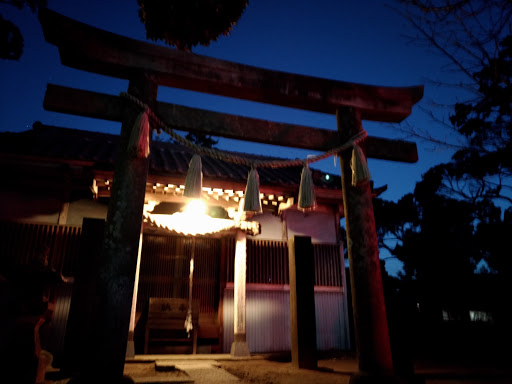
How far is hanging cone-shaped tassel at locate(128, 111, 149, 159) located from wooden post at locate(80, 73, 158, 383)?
0.09m

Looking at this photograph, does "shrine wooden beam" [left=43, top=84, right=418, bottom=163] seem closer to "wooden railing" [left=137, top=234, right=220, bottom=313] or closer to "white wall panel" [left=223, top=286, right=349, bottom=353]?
"wooden railing" [left=137, top=234, right=220, bottom=313]

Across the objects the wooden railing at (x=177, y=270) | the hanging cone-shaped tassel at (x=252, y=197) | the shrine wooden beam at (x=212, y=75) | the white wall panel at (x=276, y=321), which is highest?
the shrine wooden beam at (x=212, y=75)

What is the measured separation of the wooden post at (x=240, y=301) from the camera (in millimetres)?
8094

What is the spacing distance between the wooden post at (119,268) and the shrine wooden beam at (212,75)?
77 cm

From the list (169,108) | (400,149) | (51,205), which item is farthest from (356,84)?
(51,205)

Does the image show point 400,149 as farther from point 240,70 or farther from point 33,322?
point 33,322

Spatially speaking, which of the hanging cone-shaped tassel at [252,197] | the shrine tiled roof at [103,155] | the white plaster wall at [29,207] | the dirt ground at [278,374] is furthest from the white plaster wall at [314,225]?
the white plaster wall at [29,207]

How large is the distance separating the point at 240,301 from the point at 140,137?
5.53 m

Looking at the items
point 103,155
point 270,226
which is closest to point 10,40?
point 103,155

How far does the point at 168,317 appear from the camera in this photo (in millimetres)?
8555

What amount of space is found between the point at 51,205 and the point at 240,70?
6120 mm

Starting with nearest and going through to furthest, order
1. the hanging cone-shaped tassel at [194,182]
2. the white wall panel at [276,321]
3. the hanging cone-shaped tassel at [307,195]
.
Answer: the hanging cone-shaped tassel at [194,182]
the hanging cone-shaped tassel at [307,195]
the white wall panel at [276,321]

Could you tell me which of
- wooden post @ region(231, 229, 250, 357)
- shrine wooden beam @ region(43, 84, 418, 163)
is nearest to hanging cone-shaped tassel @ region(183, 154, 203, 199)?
shrine wooden beam @ region(43, 84, 418, 163)

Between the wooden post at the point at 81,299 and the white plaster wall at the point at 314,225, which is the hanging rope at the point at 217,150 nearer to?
the wooden post at the point at 81,299
